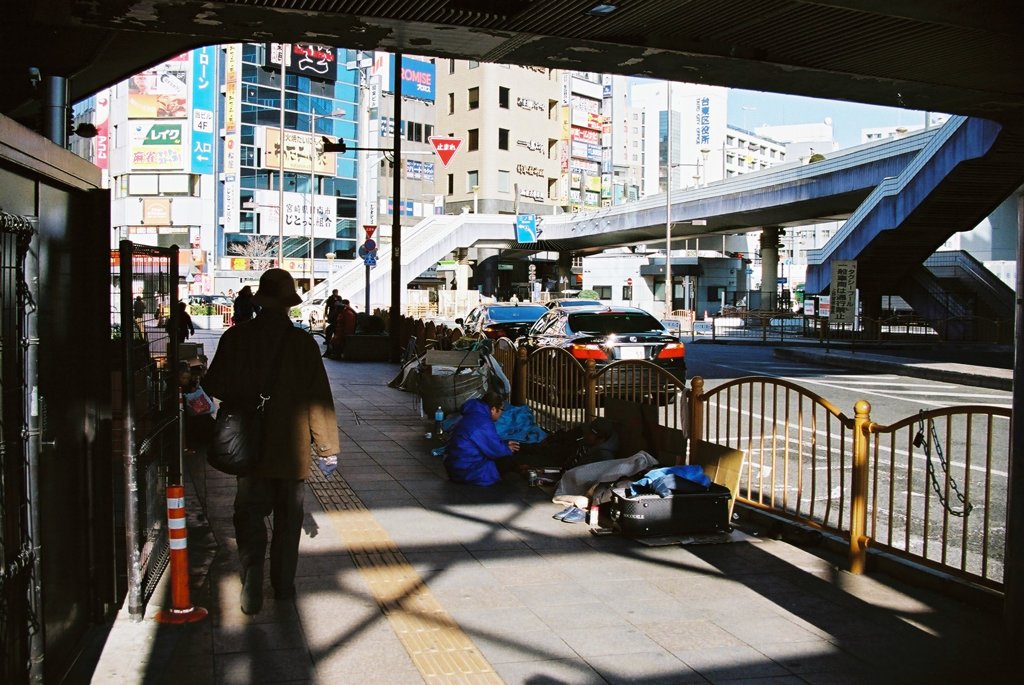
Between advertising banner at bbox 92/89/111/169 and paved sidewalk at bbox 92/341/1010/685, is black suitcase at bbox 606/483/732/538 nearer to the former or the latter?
paved sidewalk at bbox 92/341/1010/685

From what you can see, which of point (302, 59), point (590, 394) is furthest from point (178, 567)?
point (302, 59)

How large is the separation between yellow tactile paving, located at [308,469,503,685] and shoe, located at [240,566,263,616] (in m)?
0.69

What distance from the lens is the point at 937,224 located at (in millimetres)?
29250

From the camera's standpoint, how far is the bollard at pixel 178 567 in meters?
5.37

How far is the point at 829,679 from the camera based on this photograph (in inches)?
187

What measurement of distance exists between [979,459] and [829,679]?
7.24 meters

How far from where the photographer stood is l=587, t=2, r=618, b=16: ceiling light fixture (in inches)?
243

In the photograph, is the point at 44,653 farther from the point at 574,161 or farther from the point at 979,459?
the point at 574,161

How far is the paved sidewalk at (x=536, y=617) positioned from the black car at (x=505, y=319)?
1344 centimetres

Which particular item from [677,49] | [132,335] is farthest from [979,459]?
[132,335]

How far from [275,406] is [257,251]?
220ft

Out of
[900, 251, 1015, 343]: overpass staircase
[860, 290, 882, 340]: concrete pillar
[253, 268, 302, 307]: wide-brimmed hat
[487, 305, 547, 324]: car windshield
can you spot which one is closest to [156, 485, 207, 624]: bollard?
[253, 268, 302, 307]: wide-brimmed hat

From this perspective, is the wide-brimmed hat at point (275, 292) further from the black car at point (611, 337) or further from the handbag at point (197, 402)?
the black car at point (611, 337)

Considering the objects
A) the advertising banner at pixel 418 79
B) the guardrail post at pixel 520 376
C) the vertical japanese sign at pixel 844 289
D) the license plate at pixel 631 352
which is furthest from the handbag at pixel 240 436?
the advertising banner at pixel 418 79
